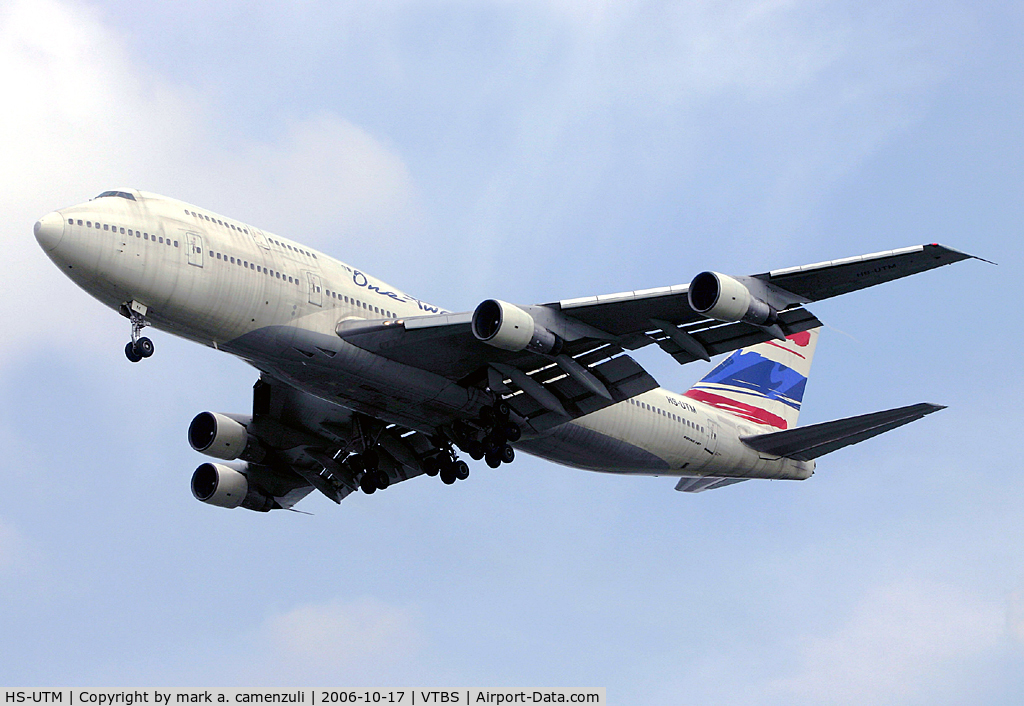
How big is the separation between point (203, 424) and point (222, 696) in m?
10.6

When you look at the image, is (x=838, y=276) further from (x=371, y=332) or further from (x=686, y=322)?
(x=371, y=332)

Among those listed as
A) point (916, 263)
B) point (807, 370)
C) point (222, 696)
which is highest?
point (807, 370)

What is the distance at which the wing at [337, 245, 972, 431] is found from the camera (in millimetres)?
27781

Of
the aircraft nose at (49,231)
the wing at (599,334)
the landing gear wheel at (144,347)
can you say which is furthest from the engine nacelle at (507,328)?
the aircraft nose at (49,231)

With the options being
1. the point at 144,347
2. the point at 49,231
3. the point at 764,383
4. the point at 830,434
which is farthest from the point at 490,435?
the point at 764,383

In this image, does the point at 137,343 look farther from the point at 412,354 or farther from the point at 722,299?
the point at 722,299

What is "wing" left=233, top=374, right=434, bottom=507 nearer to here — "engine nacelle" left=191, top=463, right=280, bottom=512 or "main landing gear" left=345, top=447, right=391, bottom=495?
"main landing gear" left=345, top=447, right=391, bottom=495

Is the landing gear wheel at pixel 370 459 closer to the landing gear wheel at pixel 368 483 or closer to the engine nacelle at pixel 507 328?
the landing gear wheel at pixel 368 483

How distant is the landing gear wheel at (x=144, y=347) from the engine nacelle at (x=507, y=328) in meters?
7.73

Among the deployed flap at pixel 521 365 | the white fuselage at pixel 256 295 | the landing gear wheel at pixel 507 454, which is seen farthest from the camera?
the landing gear wheel at pixel 507 454

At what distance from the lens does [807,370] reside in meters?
46.7

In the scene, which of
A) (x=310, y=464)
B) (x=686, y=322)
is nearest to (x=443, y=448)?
(x=310, y=464)

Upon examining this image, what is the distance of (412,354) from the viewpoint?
30.5 meters

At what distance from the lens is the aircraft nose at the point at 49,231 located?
1051 inches
